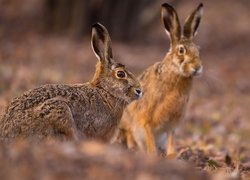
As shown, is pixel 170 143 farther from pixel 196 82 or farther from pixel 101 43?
pixel 196 82

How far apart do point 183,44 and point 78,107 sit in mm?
2639

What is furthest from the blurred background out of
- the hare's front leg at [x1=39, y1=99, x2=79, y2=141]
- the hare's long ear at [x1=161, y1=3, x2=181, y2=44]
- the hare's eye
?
the hare's front leg at [x1=39, y1=99, x2=79, y2=141]

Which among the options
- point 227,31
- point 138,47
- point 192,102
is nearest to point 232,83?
point 192,102

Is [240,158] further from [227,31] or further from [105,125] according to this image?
[227,31]

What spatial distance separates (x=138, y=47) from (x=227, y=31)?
416cm

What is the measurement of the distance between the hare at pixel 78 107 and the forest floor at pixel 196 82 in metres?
1.19

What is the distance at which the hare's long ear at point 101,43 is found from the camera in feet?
26.9

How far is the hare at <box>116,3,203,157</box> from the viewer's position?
31.4ft

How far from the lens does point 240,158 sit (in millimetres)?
9359

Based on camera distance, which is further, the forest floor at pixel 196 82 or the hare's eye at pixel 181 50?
the forest floor at pixel 196 82

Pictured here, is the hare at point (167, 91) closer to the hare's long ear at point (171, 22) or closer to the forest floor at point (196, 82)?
the hare's long ear at point (171, 22)

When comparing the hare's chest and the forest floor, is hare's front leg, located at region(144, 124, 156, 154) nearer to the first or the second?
the hare's chest

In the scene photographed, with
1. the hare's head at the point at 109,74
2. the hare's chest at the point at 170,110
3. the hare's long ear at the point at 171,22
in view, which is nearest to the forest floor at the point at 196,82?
the hare's chest at the point at 170,110

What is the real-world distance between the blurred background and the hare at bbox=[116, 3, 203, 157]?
80 cm
